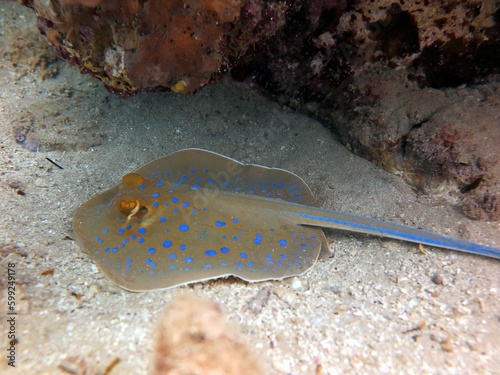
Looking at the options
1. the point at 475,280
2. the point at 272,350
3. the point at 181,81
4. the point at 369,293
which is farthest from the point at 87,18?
the point at 475,280

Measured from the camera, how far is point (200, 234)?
337cm

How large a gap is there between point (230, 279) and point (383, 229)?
175 cm

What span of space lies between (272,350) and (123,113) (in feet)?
14.9

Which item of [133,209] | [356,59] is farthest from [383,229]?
[133,209]

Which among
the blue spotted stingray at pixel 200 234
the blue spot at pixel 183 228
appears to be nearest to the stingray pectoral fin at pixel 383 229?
the blue spotted stingray at pixel 200 234

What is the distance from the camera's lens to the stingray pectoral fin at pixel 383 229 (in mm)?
3246

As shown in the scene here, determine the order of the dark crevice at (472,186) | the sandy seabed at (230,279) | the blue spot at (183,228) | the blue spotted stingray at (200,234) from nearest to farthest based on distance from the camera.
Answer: the sandy seabed at (230,279), the blue spotted stingray at (200,234), the blue spot at (183,228), the dark crevice at (472,186)

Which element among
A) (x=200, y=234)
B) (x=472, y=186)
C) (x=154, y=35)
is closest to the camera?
(x=154, y=35)

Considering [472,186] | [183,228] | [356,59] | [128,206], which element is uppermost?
[356,59]

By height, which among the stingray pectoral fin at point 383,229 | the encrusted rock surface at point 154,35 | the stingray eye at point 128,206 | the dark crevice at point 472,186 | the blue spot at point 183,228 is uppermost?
the encrusted rock surface at point 154,35

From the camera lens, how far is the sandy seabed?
236 cm

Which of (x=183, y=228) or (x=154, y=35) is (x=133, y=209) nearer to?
(x=183, y=228)

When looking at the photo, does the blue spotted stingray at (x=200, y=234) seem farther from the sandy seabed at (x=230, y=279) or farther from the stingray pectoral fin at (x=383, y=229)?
the sandy seabed at (x=230, y=279)

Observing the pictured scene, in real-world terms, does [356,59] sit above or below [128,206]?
above
